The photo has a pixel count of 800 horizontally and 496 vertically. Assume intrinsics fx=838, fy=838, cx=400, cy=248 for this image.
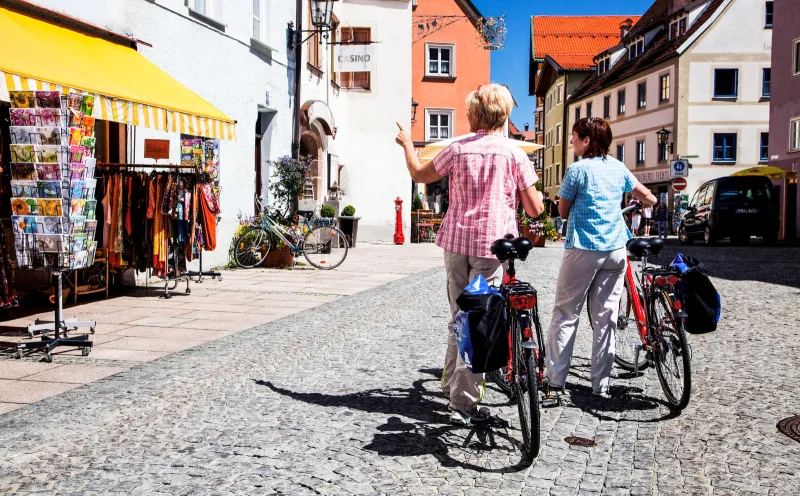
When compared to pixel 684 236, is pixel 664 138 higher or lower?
higher

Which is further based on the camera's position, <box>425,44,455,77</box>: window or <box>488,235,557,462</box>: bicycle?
<box>425,44,455,77</box>: window

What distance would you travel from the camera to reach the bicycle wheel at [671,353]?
4883 mm

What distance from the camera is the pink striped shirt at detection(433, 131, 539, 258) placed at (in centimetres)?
456

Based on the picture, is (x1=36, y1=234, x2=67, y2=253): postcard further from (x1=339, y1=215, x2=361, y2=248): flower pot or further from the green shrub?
(x1=339, y1=215, x2=361, y2=248): flower pot

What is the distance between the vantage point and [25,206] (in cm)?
692

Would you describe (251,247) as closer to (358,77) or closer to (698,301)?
(698,301)

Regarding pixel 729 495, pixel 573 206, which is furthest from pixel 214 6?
pixel 729 495

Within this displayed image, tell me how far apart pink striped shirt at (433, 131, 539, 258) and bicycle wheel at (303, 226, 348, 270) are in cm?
1042

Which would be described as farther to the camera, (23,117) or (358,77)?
(358,77)

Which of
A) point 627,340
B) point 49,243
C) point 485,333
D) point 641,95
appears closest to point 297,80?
point 49,243

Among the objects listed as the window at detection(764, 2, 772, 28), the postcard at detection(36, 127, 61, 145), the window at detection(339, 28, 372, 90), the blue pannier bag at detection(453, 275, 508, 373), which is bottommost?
the blue pannier bag at detection(453, 275, 508, 373)

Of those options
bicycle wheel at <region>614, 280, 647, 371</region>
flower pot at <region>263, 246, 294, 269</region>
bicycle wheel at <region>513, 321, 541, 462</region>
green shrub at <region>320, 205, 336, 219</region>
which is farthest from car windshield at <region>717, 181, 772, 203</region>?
bicycle wheel at <region>513, 321, 541, 462</region>

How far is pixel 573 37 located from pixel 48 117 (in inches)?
2539

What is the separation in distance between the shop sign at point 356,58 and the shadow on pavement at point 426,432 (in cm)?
1566
